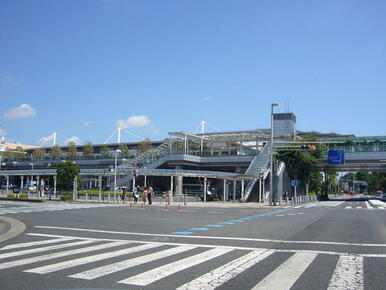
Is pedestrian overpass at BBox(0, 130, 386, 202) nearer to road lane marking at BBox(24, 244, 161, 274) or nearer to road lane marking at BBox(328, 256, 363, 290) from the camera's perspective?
road lane marking at BBox(24, 244, 161, 274)

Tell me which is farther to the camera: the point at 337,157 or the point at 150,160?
the point at 150,160

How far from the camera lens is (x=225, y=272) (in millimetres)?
7910

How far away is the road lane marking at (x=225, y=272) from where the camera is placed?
6.84m

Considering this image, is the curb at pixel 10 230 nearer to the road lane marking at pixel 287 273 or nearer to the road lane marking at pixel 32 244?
the road lane marking at pixel 32 244

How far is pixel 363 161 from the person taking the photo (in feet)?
203

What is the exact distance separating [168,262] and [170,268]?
665 mm

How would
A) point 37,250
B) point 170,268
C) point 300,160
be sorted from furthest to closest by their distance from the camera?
point 300,160 < point 37,250 < point 170,268

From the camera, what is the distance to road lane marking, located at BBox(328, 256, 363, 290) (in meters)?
6.84

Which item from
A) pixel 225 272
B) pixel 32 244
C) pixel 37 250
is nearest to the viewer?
pixel 225 272

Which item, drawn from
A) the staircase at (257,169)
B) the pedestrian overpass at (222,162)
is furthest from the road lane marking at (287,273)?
the pedestrian overpass at (222,162)

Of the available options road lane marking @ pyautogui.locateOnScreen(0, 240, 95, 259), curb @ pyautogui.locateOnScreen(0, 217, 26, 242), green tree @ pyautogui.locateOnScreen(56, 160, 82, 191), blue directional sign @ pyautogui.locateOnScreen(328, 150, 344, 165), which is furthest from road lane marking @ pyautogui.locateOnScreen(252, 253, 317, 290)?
blue directional sign @ pyautogui.locateOnScreen(328, 150, 344, 165)

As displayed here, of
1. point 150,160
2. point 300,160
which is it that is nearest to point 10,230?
point 300,160

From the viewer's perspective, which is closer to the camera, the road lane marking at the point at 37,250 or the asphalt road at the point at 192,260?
the asphalt road at the point at 192,260

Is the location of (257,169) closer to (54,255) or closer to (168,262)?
(54,255)
